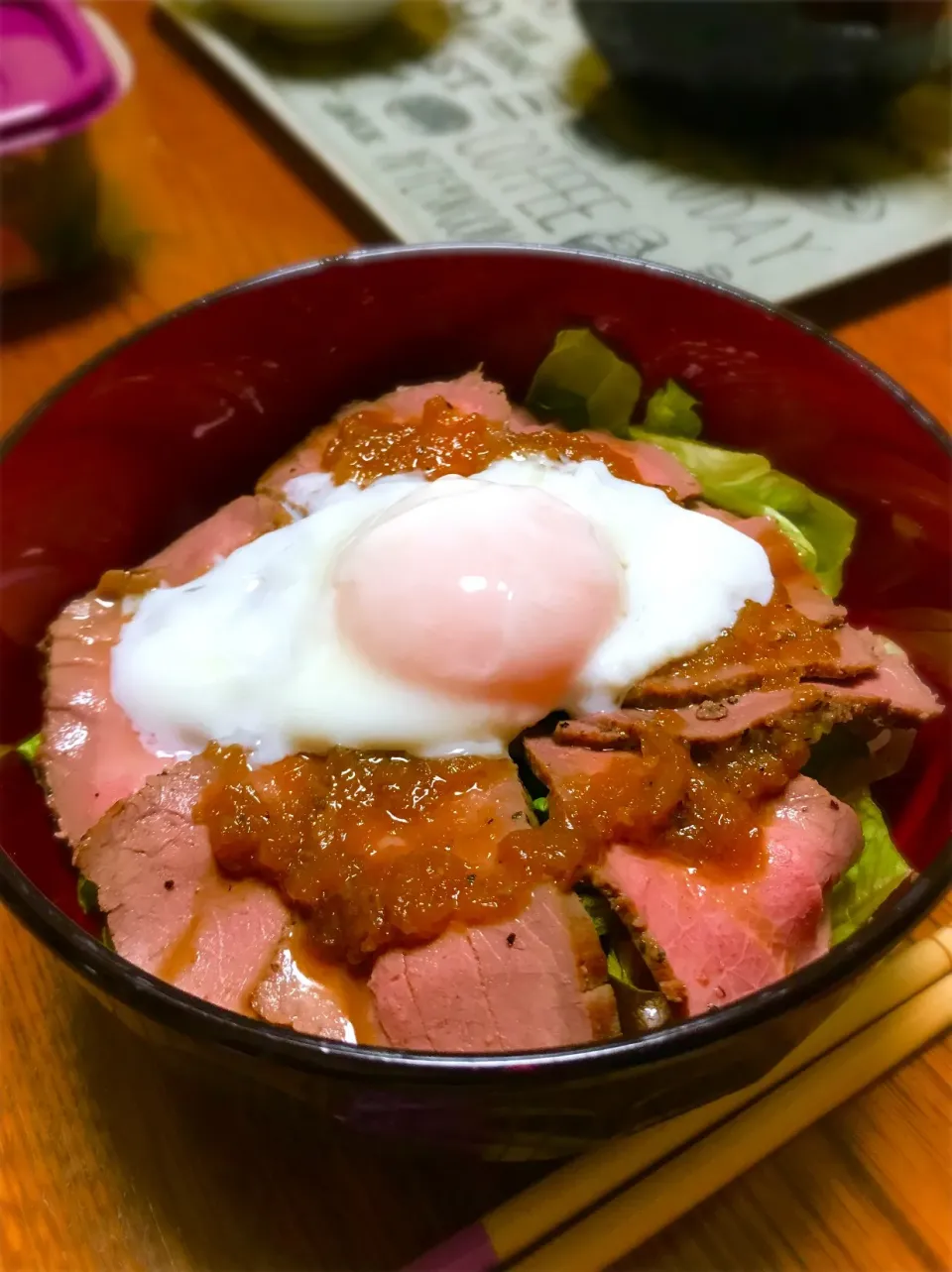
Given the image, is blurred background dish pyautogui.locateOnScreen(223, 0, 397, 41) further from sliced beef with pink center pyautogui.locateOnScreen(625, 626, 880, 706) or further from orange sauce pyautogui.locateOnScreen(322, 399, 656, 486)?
sliced beef with pink center pyautogui.locateOnScreen(625, 626, 880, 706)

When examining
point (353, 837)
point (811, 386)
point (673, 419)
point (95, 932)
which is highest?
point (811, 386)

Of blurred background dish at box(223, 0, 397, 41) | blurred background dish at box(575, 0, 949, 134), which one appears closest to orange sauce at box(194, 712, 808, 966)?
blurred background dish at box(575, 0, 949, 134)

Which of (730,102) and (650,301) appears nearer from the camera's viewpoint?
(650,301)

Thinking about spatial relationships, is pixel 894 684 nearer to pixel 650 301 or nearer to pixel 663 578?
pixel 663 578

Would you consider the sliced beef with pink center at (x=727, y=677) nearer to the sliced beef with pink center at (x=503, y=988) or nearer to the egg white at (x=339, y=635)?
the egg white at (x=339, y=635)

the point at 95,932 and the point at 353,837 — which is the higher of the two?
the point at 353,837

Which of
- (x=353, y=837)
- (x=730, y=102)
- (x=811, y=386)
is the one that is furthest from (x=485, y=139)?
(x=353, y=837)
